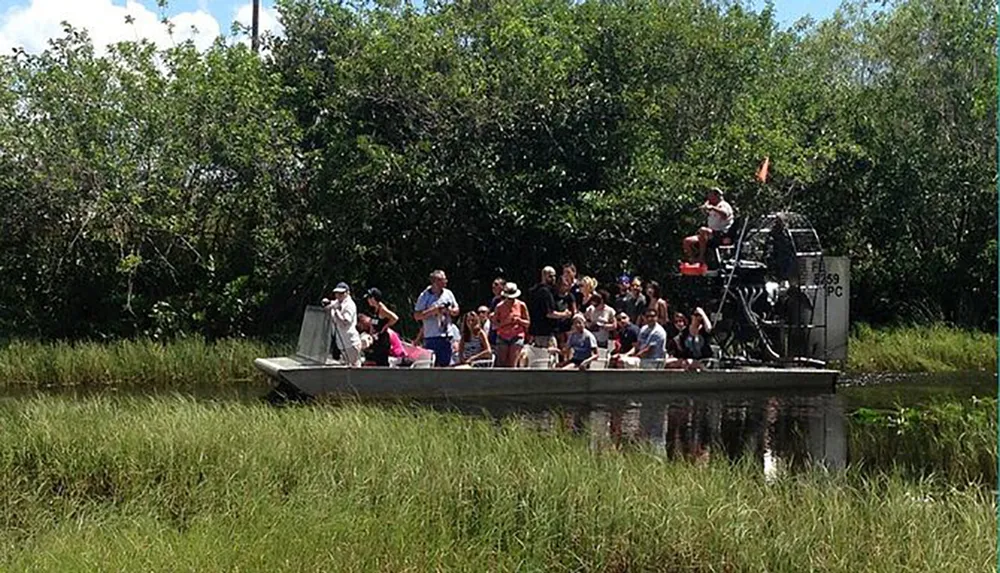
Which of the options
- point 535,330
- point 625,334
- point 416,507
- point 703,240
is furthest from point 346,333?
point 416,507

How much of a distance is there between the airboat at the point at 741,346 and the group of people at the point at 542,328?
0.26 m

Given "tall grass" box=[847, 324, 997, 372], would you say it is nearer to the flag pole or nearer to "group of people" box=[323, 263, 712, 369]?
"group of people" box=[323, 263, 712, 369]

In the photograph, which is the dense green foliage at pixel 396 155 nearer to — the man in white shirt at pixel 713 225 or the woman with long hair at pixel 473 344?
the man in white shirt at pixel 713 225

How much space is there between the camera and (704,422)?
14.9m

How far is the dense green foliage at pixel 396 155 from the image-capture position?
71.4 ft

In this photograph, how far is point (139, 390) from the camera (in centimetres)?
1797

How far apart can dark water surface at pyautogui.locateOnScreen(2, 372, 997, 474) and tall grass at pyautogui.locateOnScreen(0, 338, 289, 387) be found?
0.55m

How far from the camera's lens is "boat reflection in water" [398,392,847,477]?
12.3 m

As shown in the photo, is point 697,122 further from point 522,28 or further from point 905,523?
point 905,523

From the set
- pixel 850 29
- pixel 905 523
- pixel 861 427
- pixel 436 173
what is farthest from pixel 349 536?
pixel 850 29

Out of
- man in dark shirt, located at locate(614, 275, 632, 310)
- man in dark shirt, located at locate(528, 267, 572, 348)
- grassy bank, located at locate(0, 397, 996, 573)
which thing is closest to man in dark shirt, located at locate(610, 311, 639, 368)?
man in dark shirt, located at locate(614, 275, 632, 310)

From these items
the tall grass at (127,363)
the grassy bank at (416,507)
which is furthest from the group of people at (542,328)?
the grassy bank at (416,507)

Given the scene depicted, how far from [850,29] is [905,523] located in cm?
3019

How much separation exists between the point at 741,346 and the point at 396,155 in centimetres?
723
